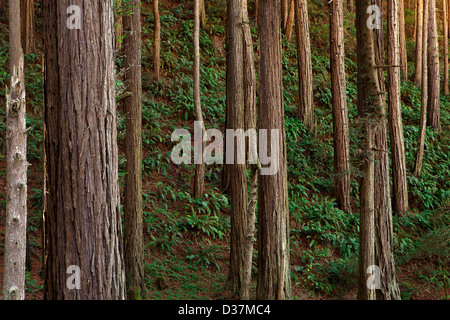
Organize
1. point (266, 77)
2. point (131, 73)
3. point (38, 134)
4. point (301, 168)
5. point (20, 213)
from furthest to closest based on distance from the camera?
point (301, 168), point (38, 134), point (131, 73), point (266, 77), point (20, 213)

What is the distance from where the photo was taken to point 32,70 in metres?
16.1

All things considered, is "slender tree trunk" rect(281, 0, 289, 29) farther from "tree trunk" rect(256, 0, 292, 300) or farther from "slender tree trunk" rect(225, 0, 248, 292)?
"tree trunk" rect(256, 0, 292, 300)

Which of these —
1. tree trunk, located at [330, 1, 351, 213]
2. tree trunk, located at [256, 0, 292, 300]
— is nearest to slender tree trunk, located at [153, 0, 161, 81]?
tree trunk, located at [330, 1, 351, 213]

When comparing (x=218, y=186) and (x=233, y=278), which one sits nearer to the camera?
(x=233, y=278)

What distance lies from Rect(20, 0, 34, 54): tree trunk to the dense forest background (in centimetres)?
53

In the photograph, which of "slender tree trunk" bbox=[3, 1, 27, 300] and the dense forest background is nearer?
"slender tree trunk" bbox=[3, 1, 27, 300]

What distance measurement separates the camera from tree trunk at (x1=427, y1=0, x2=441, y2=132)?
19212 millimetres

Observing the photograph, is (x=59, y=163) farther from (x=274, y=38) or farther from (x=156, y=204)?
(x=156, y=204)

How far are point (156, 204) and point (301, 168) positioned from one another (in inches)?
215

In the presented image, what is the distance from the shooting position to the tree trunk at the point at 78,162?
14.9ft

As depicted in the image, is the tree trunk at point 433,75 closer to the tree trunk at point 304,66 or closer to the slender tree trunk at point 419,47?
the slender tree trunk at point 419,47

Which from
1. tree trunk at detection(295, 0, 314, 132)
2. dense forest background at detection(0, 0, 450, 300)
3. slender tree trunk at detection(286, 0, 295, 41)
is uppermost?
slender tree trunk at detection(286, 0, 295, 41)

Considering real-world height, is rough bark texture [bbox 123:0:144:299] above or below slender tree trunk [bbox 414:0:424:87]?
below

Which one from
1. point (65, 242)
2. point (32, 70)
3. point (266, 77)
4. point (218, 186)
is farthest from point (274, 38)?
point (32, 70)
